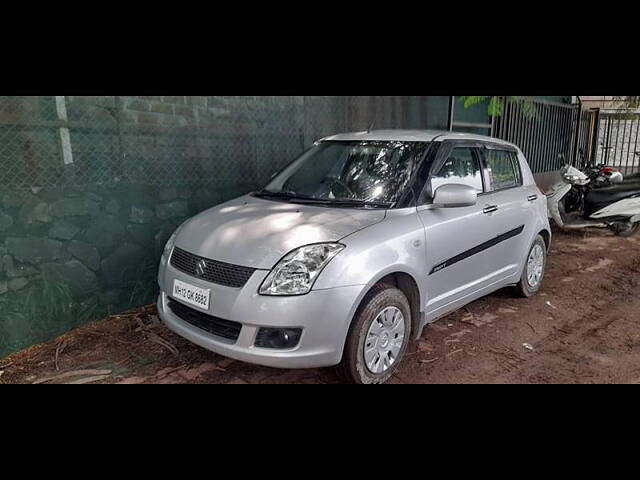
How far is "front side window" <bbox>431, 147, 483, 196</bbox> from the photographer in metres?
3.60

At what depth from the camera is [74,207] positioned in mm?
3861

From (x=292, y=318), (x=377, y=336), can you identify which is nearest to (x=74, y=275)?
(x=292, y=318)

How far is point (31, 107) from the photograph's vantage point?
3559mm

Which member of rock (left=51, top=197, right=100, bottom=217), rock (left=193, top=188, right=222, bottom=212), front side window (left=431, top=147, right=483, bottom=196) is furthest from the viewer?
rock (left=193, top=188, right=222, bottom=212)

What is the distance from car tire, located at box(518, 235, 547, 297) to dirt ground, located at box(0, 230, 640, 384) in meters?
0.12

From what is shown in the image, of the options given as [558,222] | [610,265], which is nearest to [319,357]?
[610,265]

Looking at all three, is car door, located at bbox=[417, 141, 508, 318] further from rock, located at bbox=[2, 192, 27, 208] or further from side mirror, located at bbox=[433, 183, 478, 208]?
rock, located at bbox=[2, 192, 27, 208]

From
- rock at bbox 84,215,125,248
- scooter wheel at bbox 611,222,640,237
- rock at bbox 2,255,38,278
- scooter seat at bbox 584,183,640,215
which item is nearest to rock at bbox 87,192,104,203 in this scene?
rock at bbox 84,215,125,248

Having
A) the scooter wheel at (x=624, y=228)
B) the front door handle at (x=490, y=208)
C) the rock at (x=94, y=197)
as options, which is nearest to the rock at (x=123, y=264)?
the rock at (x=94, y=197)

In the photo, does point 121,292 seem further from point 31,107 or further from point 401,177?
point 401,177

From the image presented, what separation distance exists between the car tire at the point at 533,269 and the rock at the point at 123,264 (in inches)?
151

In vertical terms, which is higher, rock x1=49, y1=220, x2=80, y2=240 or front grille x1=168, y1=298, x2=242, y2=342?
rock x1=49, y1=220, x2=80, y2=240

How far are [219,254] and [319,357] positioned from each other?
903mm

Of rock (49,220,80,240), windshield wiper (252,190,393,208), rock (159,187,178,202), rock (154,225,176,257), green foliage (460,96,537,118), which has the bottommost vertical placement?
rock (154,225,176,257)
